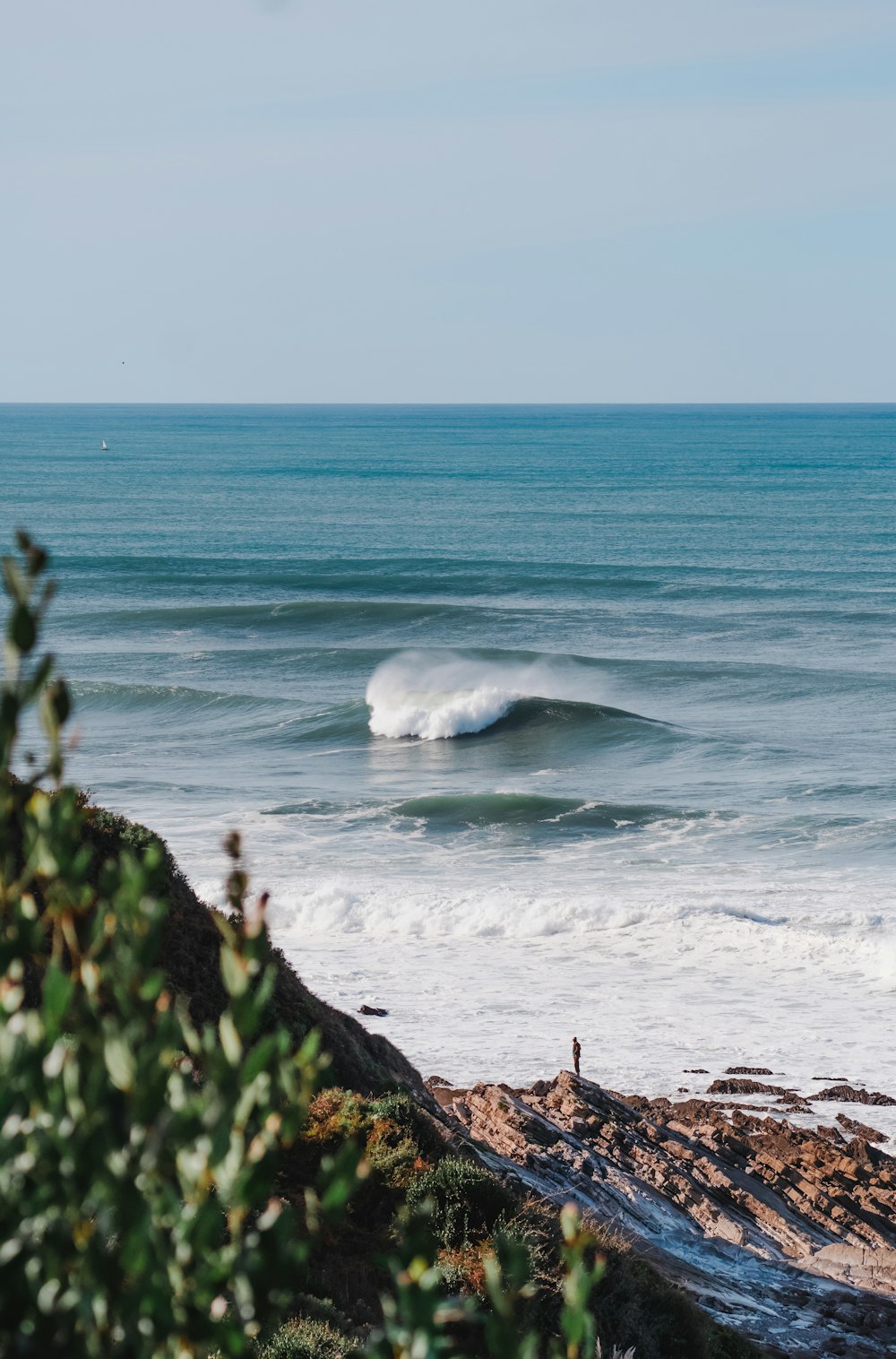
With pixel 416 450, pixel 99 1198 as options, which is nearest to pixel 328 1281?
pixel 99 1198

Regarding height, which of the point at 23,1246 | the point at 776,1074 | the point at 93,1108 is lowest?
the point at 776,1074

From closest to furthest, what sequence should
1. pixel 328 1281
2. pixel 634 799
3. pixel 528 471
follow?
1. pixel 328 1281
2. pixel 634 799
3. pixel 528 471

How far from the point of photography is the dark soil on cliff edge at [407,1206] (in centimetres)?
968

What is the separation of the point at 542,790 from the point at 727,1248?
75.1 feet

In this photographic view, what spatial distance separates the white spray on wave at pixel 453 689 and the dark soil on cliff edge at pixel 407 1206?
31.0 metres

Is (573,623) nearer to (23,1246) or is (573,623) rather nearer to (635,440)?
(23,1246)

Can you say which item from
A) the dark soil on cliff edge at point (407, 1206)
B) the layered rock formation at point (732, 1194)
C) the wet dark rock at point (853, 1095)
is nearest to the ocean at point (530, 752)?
the wet dark rock at point (853, 1095)

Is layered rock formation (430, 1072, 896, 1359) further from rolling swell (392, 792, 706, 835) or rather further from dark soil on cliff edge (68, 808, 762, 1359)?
rolling swell (392, 792, 706, 835)

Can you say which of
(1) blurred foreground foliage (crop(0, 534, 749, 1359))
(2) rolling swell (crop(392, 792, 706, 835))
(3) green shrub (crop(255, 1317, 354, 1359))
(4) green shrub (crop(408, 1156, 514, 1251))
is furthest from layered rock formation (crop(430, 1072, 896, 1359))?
(2) rolling swell (crop(392, 792, 706, 835))

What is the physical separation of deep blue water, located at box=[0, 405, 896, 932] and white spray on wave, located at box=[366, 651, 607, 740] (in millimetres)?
117

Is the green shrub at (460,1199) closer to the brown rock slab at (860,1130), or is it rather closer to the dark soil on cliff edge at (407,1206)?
the dark soil on cliff edge at (407,1206)

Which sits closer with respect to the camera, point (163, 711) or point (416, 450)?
point (163, 711)

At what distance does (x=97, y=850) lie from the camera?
508 inches

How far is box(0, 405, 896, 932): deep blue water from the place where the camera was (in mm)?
31125
